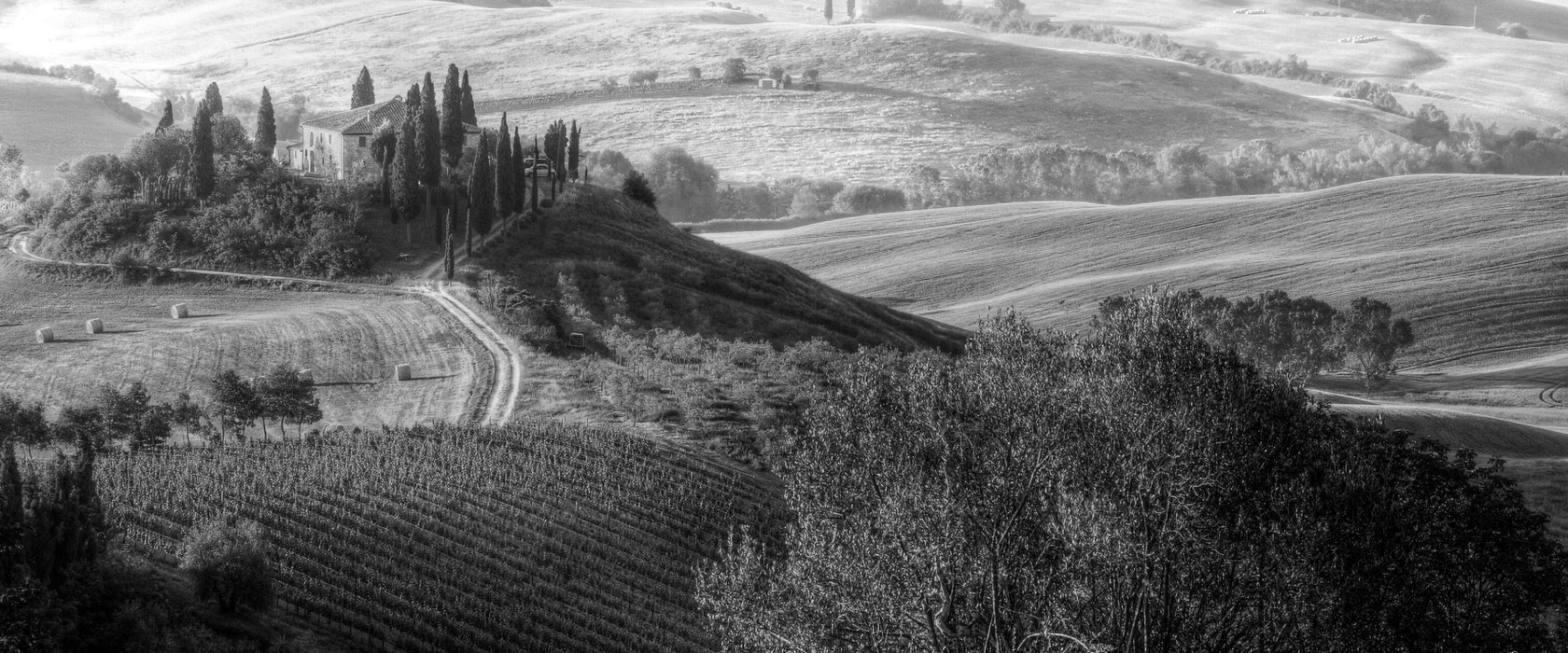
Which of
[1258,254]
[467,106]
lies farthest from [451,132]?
[1258,254]

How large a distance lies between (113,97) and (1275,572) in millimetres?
171544

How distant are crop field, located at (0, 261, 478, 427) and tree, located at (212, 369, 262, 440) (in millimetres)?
4207

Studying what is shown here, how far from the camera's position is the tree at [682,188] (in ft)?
472

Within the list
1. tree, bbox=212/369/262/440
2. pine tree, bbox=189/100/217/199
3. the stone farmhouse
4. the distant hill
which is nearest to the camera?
tree, bbox=212/369/262/440

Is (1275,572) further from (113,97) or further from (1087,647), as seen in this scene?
(113,97)

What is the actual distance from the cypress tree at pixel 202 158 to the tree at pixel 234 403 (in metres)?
32.0

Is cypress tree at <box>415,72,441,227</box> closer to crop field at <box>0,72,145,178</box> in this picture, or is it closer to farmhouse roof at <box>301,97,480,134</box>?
farmhouse roof at <box>301,97,480,134</box>

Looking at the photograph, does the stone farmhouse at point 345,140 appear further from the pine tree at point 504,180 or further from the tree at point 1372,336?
the tree at point 1372,336

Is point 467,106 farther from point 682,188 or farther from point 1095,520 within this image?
point 1095,520

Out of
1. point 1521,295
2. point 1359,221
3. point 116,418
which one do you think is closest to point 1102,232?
point 1359,221

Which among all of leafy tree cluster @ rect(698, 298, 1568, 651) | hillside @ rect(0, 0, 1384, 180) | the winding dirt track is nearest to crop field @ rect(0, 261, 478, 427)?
the winding dirt track

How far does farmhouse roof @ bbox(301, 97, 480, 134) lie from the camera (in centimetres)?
8144

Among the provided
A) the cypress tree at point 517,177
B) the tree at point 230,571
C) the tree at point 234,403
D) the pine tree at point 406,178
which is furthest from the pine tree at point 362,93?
the tree at point 230,571

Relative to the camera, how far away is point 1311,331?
3516 inches
